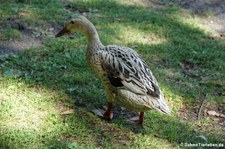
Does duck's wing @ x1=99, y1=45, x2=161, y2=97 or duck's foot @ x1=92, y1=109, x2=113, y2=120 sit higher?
duck's wing @ x1=99, y1=45, x2=161, y2=97

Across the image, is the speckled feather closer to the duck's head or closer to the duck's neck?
the duck's neck

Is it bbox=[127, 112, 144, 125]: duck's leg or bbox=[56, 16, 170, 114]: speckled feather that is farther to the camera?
bbox=[127, 112, 144, 125]: duck's leg

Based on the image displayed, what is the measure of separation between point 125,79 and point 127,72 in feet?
0.28

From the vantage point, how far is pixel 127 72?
467 centimetres

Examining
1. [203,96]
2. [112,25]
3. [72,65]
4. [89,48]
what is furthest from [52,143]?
[112,25]

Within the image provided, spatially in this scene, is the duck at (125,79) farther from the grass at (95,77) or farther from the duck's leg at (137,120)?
the grass at (95,77)

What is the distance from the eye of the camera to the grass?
15.1 ft

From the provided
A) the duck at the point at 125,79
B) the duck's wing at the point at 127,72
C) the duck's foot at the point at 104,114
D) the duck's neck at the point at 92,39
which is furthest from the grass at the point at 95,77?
the duck's neck at the point at 92,39

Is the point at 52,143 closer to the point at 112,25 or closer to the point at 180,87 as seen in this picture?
the point at 180,87

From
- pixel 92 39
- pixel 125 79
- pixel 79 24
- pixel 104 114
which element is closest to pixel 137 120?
pixel 104 114

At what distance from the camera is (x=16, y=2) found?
809 cm

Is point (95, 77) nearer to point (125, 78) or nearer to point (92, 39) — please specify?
point (92, 39)

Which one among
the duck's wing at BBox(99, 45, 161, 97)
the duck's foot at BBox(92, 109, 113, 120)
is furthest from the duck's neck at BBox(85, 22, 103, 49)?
the duck's foot at BBox(92, 109, 113, 120)

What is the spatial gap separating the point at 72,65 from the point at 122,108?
1175mm
